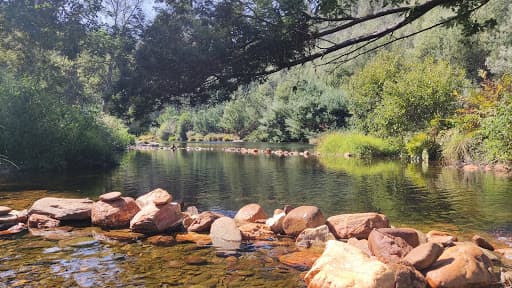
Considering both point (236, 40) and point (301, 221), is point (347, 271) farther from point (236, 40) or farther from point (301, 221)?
point (236, 40)

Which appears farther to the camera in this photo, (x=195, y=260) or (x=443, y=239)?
(x=443, y=239)

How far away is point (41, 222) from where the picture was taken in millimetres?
10062

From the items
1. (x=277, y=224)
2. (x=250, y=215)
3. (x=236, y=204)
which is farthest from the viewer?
(x=236, y=204)

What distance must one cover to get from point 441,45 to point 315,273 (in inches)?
1995

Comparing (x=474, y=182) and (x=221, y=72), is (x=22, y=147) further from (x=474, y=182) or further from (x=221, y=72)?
(x=474, y=182)

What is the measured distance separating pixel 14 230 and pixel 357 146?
26.0 m

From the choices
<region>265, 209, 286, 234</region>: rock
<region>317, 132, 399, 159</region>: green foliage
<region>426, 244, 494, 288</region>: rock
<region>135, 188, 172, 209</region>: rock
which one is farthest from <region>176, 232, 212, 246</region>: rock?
<region>317, 132, 399, 159</region>: green foliage

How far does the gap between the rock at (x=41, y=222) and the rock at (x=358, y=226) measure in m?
6.25

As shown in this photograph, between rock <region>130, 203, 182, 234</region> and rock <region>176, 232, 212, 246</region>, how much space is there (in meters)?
0.55

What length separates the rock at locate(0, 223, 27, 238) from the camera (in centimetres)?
930

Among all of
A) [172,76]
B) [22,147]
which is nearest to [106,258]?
[172,76]

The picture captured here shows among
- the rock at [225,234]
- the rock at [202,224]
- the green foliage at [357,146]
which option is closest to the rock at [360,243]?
the rock at [225,234]

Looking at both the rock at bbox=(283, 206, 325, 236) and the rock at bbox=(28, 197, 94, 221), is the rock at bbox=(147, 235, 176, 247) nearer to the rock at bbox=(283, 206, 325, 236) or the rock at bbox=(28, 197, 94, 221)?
the rock at bbox=(283, 206, 325, 236)

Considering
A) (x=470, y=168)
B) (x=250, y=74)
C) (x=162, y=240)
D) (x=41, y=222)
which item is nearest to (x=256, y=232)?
(x=162, y=240)
